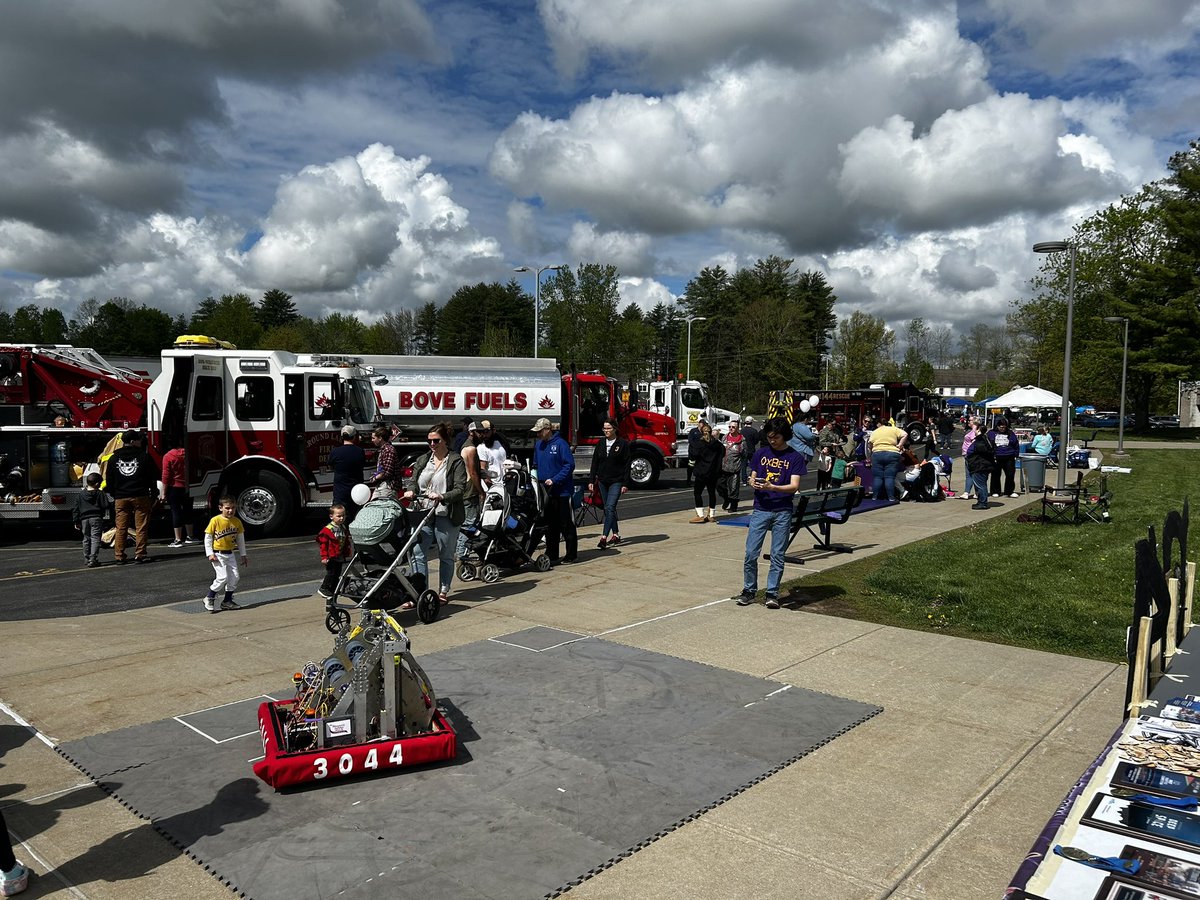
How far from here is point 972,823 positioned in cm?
387

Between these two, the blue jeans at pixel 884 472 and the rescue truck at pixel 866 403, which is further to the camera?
the rescue truck at pixel 866 403

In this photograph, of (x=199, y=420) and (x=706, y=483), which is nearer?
(x=199, y=420)

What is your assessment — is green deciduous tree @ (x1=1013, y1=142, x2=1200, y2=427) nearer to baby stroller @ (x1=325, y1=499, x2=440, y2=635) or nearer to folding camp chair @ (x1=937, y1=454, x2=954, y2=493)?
folding camp chair @ (x1=937, y1=454, x2=954, y2=493)

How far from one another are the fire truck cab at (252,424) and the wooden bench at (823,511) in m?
8.09

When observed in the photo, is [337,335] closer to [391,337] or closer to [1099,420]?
[391,337]

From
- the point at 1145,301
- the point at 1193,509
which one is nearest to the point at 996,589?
the point at 1193,509

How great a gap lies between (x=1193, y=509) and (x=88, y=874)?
1854 centimetres

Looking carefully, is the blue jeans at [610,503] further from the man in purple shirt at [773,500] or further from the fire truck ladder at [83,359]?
the fire truck ladder at [83,359]

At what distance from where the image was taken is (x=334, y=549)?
773 centimetres

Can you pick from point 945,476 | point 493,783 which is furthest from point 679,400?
point 493,783

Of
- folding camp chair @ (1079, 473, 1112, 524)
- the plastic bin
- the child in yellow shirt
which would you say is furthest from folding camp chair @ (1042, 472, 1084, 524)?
the child in yellow shirt

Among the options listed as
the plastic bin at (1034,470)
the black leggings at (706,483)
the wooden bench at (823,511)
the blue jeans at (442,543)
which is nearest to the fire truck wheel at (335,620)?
the blue jeans at (442,543)

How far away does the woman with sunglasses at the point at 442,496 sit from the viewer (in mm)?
7922

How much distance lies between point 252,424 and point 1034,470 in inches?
632
